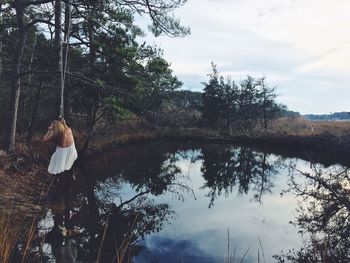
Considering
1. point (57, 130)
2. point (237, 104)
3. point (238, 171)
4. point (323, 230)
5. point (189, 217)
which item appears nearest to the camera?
point (57, 130)

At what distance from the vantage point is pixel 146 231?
836 centimetres

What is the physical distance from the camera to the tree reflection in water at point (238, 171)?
1373 cm

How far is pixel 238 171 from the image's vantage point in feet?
57.4

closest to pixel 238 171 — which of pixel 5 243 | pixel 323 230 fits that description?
pixel 323 230

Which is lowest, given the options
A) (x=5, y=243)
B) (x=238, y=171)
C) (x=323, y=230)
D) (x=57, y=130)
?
(x=238, y=171)

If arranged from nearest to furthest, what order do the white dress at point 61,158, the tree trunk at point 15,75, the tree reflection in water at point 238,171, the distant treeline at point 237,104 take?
the white dress at point 61,158 → the tree trunk at point 15,75 → the tree reflection in water at point 238,171 → the distant treeline at point 237,104

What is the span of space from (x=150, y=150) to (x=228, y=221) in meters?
15.0

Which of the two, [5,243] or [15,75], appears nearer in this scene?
[5,243]

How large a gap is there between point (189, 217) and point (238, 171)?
8.10 metres

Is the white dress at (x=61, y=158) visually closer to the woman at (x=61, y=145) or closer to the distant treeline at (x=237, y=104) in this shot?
the woman at (x=61, y=145)

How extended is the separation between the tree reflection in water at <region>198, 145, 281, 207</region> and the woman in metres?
7.41

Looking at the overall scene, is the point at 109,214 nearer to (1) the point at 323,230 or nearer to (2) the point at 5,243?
(2) the point at 5,243

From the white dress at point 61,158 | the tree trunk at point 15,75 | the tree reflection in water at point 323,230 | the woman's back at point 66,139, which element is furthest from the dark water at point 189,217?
the tree trunk at point 15,75

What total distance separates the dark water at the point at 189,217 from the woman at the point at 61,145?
2.93 ft
